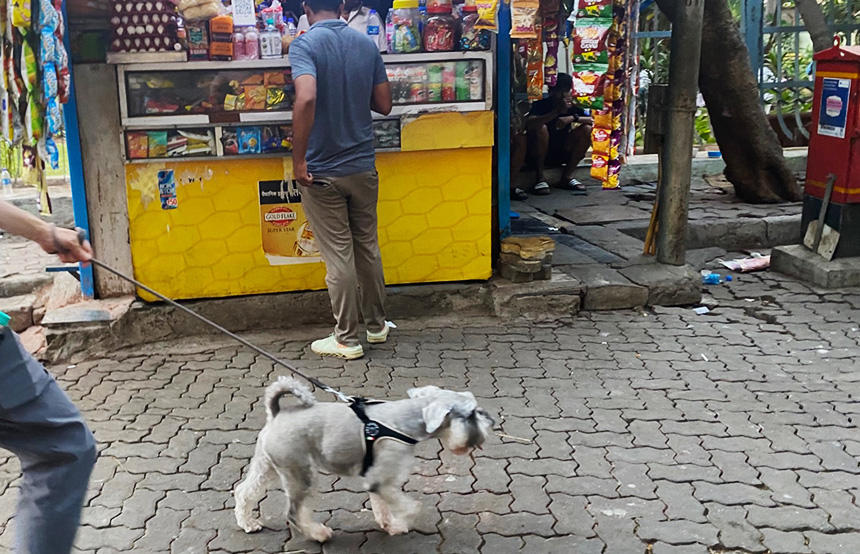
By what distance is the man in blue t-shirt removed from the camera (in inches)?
204

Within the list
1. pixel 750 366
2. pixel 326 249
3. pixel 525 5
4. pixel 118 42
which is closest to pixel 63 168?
pixel 118 42

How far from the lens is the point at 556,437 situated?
4414mm

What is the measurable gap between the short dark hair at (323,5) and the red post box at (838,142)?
144 inches

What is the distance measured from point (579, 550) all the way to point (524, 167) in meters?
6.75

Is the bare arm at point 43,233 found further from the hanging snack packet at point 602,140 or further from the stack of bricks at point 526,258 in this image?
the hanging snack packet at point 602,140

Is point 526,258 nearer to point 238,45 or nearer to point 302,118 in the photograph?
point 302,118

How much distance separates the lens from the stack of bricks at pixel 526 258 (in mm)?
6188

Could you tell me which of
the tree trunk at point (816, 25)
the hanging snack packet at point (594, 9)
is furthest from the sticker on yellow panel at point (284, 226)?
the tree trunk at point (816, 25)

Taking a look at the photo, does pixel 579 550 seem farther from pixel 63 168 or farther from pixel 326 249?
pixel 63 168

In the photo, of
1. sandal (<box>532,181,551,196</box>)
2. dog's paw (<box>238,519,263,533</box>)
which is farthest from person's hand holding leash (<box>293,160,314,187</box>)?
sandal (<box>532,181,551,196</box>)

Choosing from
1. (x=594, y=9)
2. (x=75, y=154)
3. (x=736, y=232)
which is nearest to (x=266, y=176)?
(x=75, y=154)

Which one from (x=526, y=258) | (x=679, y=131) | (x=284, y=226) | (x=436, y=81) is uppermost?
(x=436, y=81)

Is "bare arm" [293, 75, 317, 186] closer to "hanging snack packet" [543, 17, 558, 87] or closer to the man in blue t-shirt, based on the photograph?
the man in blue t-shirt

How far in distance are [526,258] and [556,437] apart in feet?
6.49
